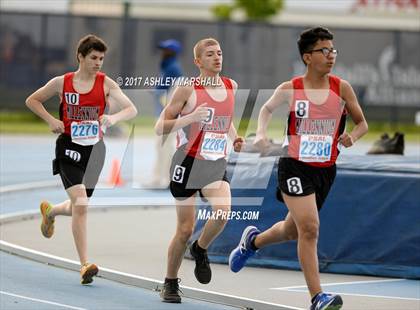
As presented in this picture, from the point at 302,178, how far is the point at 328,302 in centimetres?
97

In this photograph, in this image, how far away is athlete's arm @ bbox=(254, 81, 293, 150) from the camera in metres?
8.86

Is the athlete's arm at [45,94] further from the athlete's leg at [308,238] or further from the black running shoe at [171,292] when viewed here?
the athlete's leg at [308,238]

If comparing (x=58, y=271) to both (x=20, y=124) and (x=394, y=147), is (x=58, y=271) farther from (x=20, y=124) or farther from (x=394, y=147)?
(x=20, y=124)

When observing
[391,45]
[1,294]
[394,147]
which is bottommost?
[1,294]

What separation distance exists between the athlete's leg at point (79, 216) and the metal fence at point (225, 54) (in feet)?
58.8

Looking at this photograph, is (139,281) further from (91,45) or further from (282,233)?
(91,45)

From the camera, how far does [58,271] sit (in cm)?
1108

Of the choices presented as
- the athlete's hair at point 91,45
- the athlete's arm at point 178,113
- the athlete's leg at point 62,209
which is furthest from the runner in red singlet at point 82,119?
the athlete's arm at point 178,113

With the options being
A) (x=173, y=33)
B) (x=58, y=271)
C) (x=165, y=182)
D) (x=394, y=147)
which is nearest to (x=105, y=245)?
(x=58, y=271)

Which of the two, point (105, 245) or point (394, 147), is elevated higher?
point (394, 147)

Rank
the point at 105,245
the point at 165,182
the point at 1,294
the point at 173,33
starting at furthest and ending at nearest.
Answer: the point at 173,33
the point at 165,182
the point at 105,245
the point at 1,294

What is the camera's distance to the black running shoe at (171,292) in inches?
382

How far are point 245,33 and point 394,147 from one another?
16448 mm

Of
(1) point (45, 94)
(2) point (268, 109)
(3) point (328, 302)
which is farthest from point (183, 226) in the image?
(1) point (45, 94)
